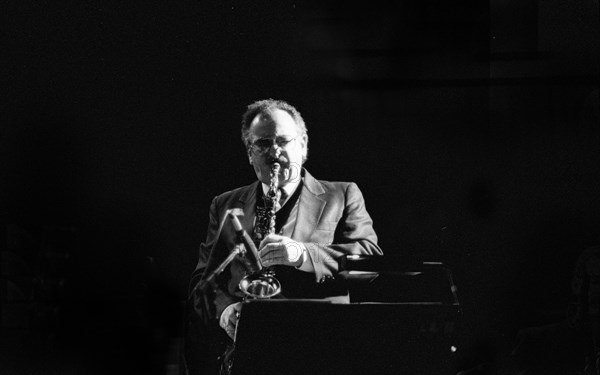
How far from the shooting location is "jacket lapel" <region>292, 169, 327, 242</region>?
3.95 metres

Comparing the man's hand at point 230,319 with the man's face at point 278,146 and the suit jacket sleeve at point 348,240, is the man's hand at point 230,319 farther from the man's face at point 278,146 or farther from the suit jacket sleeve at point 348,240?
the man's face at point 278,146

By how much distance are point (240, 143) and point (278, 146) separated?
0.21m

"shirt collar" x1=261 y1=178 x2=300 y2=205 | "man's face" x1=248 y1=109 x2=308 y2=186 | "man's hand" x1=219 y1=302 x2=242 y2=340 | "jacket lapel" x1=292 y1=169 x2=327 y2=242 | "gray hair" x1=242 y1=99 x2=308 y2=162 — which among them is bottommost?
"man's hand" x1=219 y1=302 x2=242 y2=340

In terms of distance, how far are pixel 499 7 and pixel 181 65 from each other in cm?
173

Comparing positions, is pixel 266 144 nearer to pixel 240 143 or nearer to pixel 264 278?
pixel 240 143

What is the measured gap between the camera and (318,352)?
2.93 m

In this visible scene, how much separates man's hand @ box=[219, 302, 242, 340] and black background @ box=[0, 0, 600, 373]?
0.93 ft

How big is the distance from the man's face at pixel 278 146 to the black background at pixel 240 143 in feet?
0.28

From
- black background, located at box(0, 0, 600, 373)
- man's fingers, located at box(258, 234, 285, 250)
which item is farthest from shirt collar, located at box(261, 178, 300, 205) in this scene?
man's fingers, located at box(258, 234, 285, 250)

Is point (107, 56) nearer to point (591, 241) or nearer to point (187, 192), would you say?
point (187, 192)

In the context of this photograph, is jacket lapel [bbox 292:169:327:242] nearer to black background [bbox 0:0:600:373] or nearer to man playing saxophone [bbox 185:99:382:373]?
man playing saxophone [bbox 185:99:382:373]

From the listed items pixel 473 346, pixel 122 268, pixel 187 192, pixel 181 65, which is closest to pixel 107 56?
pixel 181 65

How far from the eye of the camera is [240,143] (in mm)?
4156

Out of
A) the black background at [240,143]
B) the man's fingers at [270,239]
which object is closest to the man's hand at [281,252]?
the man's fingers at [270,239]
